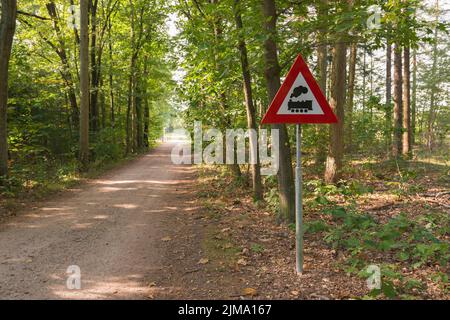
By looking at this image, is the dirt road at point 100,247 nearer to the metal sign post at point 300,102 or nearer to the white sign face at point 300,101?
the metal sign post at point 300,102

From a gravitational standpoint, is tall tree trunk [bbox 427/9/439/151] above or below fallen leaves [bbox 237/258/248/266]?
above

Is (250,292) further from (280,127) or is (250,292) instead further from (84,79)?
(84,79)

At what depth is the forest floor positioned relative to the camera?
14.6 feet

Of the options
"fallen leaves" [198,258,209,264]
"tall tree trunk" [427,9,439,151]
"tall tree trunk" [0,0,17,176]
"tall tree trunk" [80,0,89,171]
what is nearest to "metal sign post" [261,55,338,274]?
"fallen leaves" [198,258,209,264]

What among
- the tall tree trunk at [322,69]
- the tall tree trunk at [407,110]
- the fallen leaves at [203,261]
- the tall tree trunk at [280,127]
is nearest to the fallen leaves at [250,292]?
the fallen leaves at [203,261]

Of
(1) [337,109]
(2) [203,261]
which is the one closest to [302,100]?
(2) [203,261]

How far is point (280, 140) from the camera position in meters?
6.96

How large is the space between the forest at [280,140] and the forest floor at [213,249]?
44 millimetres

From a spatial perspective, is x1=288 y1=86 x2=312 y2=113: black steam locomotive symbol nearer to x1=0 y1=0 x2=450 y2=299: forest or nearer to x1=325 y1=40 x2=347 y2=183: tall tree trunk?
x1=0 y1=0 x2=450 y2=299: forest

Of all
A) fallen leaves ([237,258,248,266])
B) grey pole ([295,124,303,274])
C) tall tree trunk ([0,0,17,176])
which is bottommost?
fallen leaves ([237,258,248,266])

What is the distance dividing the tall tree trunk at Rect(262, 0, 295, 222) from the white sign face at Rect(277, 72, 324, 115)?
8.12 feet

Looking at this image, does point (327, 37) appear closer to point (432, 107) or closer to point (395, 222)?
point (395, 222)

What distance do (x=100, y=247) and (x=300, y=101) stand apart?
4332 millimetres

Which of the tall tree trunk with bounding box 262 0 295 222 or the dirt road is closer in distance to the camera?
the dirt road
